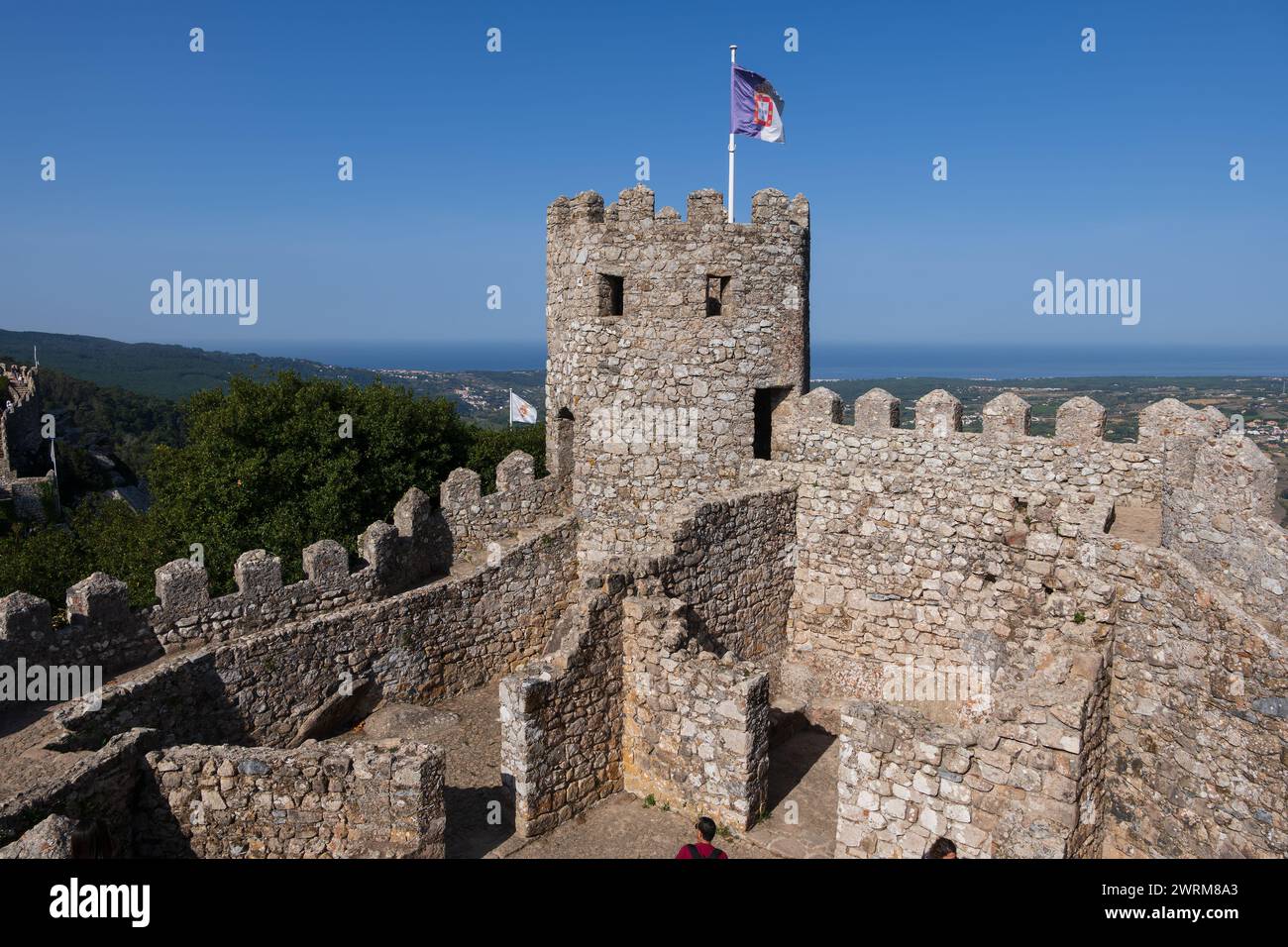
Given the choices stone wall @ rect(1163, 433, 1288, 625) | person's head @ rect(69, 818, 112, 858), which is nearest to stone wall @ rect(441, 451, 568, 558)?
person's head @ rect(69, 818, 112, 858)

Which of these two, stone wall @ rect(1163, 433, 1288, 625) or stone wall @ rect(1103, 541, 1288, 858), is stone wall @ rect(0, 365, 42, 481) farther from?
stone wall @ rect(1163, 433, 1288, 625)

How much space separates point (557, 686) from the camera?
349 inches

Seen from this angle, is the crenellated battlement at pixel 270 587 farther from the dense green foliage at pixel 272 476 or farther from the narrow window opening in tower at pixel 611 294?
the narrow window opening in tower at pixel 611 294

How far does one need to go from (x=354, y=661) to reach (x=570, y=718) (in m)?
3.19

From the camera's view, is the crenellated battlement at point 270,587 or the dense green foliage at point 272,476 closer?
the crenellated battlement at point 270,587

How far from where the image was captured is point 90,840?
22.7ft

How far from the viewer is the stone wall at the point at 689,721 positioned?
8.77 metres

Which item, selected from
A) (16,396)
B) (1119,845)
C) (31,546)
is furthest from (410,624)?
(16,396)

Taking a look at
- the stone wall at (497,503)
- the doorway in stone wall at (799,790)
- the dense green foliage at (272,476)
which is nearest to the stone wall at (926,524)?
the doorway in stone wall at (799,790)

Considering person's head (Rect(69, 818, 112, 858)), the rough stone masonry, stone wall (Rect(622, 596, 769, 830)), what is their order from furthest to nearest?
1. stone wall (Rect(622, 596, 769, 830))
2. the rough stone masonry
3. person's head (Rect(69, 818, 112, 858))

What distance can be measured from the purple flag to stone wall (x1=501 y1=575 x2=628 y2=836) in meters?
6.68

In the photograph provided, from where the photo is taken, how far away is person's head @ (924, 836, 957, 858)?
6918 millimetres

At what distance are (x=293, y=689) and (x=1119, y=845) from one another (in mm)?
8524

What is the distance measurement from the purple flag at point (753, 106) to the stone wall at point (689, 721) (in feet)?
22.1
